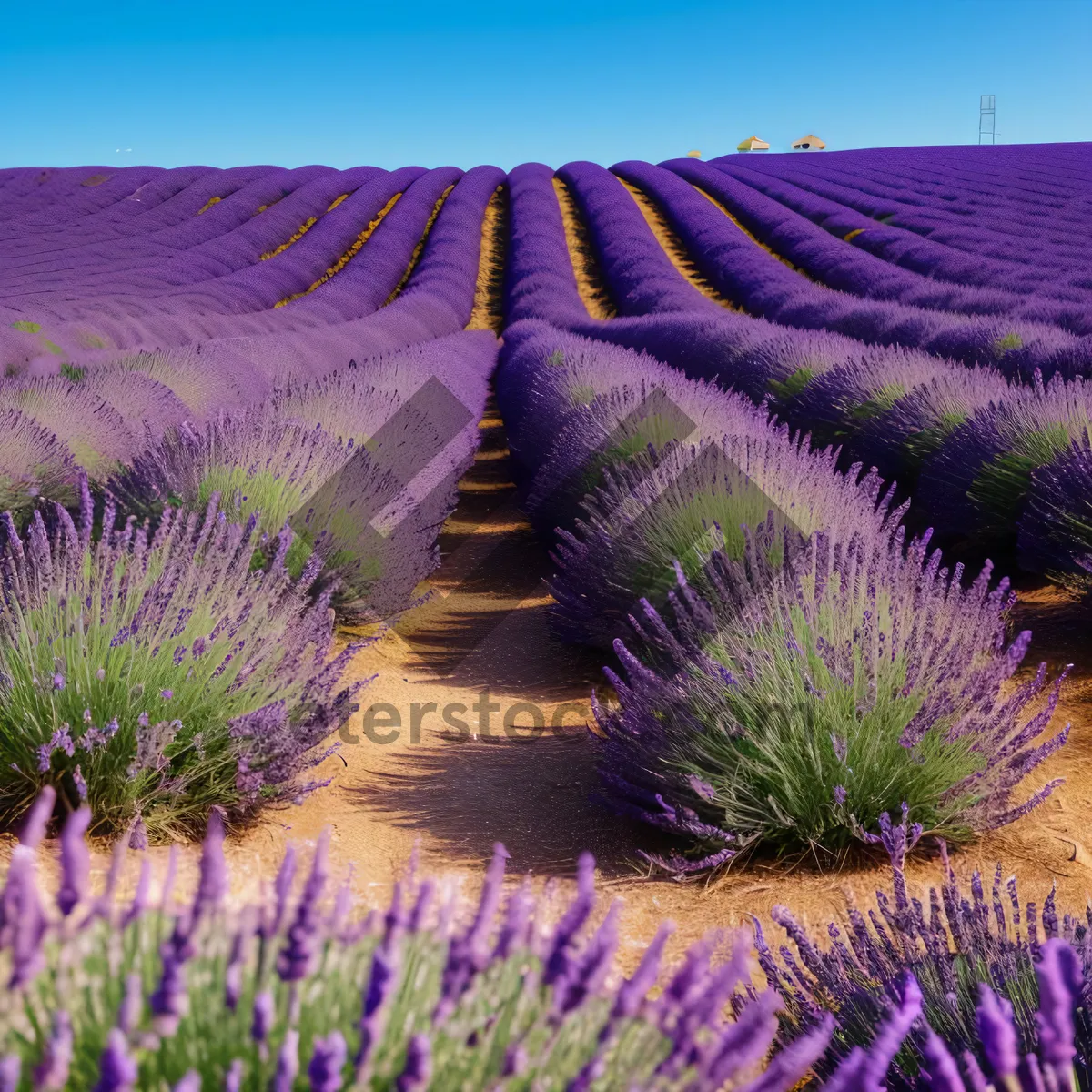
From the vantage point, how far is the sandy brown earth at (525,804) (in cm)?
252

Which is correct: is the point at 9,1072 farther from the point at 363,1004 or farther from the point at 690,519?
the point at 690,519

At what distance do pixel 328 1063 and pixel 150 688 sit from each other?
2137 mm

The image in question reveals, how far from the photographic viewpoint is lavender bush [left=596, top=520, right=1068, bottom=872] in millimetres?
2627

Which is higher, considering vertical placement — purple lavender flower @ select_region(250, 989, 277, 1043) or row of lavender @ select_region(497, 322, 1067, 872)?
purple lavender flower @ select_region(250, 989, 277, 1043)

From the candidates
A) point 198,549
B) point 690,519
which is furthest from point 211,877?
point 690,519

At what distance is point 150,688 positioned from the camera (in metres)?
2.67

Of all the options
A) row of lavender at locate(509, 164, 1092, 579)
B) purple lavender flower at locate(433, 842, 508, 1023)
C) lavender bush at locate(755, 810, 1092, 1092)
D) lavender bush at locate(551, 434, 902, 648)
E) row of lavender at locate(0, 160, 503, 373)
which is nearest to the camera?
purple lavender flower at locate(433, 842, 508, 1023)

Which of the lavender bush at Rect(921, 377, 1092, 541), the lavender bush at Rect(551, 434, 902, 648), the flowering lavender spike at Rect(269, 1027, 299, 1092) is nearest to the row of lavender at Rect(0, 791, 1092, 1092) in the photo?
the flowering lavender spike at Rect(269, 1027, 299, 1092)

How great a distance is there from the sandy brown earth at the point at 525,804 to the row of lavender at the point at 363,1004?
1.16 feet

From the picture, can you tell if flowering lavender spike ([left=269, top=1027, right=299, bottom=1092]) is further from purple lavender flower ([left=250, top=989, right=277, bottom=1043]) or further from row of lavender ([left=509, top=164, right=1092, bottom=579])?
row of lavender ([left=509, top=164, right=1092, bottom=579])

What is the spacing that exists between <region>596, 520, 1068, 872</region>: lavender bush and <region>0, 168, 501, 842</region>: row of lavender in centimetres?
100

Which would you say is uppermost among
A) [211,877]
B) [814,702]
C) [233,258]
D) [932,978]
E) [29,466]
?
[233,258]

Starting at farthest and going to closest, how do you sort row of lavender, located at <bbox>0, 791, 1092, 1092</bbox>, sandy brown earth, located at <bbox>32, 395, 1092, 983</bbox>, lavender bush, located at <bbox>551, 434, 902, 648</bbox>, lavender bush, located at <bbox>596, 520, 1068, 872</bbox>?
lavender bush, located at <bbox>551, 434, 902, 648</bbox>, lavender bush, located at <bbox>596, 520, 1068, 872</bbox>, sandy brown earth, located at <bbox>32, 395, 1092, 983</bbox>, row of lavender, located at <bbox>0, 791, 1092, 1092</bbox>

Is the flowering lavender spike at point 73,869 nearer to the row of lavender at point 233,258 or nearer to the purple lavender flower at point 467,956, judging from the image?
the purple lavender flower at point 467,956
